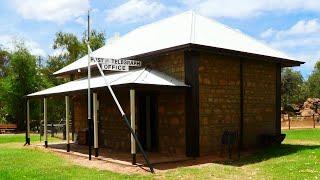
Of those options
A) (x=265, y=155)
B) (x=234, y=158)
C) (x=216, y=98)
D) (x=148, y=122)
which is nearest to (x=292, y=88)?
(x=148, y=122)

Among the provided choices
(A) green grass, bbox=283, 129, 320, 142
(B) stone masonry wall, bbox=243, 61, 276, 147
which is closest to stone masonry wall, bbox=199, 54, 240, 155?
(B) stone masonry wall, bbox=243, 61, 276, 147

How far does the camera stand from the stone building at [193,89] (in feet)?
46.3

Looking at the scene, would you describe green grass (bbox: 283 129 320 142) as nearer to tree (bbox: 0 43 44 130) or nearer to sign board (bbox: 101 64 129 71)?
sign board (bbox: 101 64 129 71)

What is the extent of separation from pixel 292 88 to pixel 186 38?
4779 cm

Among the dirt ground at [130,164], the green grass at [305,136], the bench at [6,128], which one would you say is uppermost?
the dirt ground at [130,164]

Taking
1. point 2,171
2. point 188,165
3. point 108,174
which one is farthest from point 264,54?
point 2,171

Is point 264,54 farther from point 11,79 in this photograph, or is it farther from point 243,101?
point 11,79

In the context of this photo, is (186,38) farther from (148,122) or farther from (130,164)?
(130,164)

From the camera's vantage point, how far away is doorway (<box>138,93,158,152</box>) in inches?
614

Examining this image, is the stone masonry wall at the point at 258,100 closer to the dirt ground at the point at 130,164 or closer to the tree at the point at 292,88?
the dirt ground at the point at 130,164

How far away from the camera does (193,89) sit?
1409 cm

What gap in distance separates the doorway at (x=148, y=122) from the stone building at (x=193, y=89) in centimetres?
3

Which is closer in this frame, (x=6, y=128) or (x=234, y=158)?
(x=234, y=158)

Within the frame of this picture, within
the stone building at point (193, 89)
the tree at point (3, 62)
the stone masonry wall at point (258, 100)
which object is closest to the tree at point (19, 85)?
the stone building at point (193, 89)
